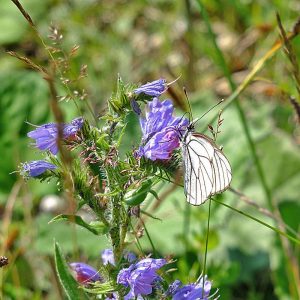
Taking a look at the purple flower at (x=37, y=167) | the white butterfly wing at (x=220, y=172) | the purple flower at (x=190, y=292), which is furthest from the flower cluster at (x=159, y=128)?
the purple flower at (x=190, y=292)

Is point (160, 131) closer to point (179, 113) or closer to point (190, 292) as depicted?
point (190, 292)

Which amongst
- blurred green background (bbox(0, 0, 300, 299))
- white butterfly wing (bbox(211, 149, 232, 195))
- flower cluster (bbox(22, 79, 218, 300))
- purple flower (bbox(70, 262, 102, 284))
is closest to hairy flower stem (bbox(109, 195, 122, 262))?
flower cluster (bbox(22, 79, 218, 300))

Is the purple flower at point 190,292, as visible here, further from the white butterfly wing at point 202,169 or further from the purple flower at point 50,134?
the purple flower at point 50,134

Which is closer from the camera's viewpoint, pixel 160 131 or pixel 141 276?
pixel 141 276

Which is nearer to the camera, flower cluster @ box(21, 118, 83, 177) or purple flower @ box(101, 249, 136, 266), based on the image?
flower cluster @ box(21, 118, 83, 177)

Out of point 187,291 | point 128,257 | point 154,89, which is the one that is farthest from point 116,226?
point 154,89

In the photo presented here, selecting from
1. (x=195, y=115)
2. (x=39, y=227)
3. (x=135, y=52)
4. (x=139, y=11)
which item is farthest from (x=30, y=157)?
(x=139, y=11)

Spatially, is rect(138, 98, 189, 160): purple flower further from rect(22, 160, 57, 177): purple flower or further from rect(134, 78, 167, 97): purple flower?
rect(22, 160, 57, 177): purple flower
